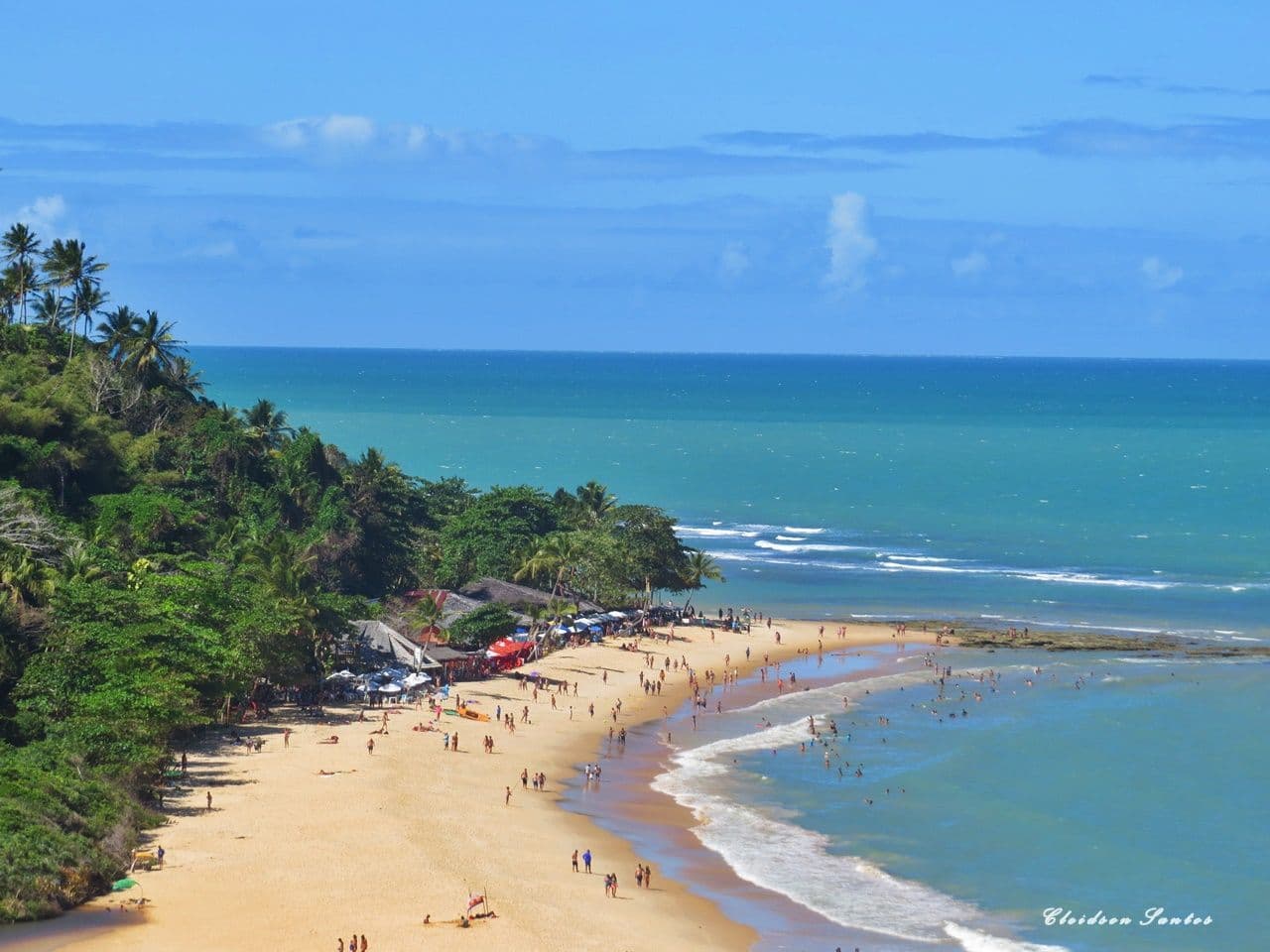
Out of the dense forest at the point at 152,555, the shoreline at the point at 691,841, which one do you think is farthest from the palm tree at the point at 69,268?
the shoreline at the point at 691,841

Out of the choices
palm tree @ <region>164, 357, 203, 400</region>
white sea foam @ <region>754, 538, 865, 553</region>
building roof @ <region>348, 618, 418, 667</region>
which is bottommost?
building roof @ <region>348, 618, 418, 667</region>

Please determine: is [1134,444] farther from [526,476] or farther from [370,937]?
[370,937]

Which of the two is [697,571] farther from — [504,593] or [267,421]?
[267,421]

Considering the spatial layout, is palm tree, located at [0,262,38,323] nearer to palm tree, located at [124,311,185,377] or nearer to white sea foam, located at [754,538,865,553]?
palm tree, located at [124,311,185,377]

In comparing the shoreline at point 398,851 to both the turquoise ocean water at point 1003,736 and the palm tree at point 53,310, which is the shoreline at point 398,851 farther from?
the palm tree at point 53,310

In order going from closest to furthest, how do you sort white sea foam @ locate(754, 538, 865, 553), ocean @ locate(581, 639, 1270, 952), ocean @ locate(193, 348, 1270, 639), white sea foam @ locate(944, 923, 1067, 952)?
white sea foam @ locate(944, 923, 1067, 952)
ocean @ locate(581, 639, 1270, 952)
ocean @ locate(193, 348, 1270, 639)
white sea foam @ locate(754, 538, 865, 553)

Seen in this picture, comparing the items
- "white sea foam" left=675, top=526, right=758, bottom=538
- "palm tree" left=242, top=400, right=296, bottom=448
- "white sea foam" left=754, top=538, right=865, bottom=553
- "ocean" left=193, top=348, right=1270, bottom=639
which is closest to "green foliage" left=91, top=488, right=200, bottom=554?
"palm tree" left=242, top=400, right=296, bottom=448
